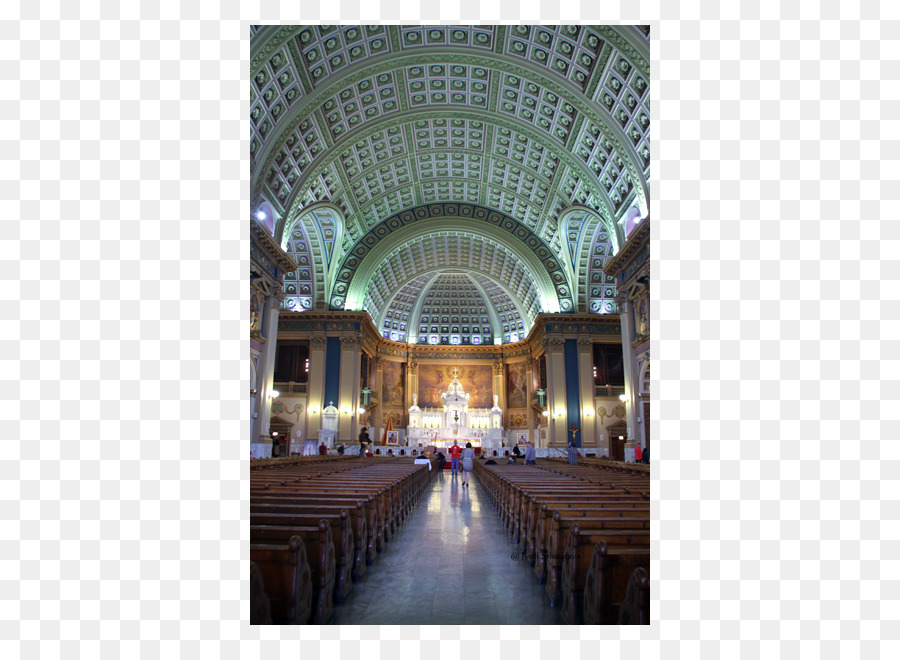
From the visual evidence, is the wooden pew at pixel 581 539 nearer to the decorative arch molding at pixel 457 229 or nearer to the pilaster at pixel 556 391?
the pilaster at pixel 556 391

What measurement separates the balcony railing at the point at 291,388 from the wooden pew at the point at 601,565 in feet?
91.0

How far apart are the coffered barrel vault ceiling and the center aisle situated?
14.5 meters

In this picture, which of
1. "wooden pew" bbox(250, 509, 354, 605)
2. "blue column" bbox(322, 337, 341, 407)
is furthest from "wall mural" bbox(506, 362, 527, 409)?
"wooden pew" bbox(250, 509, 354, 605)

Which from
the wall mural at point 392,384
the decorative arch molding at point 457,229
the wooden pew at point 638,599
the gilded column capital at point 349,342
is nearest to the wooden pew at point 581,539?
the wooden pew at point 638,599

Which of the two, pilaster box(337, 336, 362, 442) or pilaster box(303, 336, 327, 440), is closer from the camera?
pilaster box(303, 336, 327, 440)

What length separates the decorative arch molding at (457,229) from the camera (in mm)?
31156

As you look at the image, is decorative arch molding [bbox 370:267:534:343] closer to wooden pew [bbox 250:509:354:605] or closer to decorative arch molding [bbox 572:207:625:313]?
decorative arch molding [bbox 572:207:625:313]

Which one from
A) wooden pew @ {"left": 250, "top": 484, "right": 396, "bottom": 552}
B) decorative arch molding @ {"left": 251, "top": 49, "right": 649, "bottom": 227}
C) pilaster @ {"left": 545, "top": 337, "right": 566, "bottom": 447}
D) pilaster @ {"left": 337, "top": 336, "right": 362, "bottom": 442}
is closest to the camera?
wooden pew @ {"left": 250, "top": 484, "right": 396, "bottom": 552}

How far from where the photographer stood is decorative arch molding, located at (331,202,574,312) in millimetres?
31156

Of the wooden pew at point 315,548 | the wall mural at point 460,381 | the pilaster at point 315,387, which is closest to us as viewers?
the wooden pew at point 315,548

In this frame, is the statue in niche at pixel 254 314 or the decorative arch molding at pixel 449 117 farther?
the decorative arch molding at pixel 449 117

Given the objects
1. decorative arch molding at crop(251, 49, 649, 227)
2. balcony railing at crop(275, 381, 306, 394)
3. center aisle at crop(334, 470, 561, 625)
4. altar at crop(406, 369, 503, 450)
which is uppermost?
decorative arch molding at crop(251, 49, 649, 227)

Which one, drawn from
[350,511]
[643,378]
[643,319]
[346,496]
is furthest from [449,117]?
[350,511]
